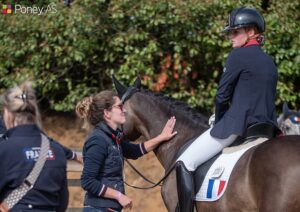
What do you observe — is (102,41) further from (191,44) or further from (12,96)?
(12,96)

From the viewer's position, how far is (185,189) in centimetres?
599

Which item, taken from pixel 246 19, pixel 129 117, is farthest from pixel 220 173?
pixel 129 117

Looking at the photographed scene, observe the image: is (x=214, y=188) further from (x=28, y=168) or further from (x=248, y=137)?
(x=28, y=168)

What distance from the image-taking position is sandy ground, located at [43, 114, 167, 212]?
35.2 ft

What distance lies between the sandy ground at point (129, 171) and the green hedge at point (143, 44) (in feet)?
3.19

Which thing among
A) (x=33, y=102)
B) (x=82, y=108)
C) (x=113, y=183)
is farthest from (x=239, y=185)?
→ (x=33, y=102)

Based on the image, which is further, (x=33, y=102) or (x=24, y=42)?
(x=24, y=42)

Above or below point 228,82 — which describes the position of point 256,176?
below

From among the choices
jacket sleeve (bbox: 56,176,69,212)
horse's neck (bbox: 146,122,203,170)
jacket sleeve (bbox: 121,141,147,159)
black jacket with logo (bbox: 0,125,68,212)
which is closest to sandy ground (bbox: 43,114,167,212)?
horse's neck (bbox: 146,122,203,170)

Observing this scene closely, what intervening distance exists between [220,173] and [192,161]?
36cm

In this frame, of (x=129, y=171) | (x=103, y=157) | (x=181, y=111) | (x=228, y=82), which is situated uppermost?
(x=228, y=82)

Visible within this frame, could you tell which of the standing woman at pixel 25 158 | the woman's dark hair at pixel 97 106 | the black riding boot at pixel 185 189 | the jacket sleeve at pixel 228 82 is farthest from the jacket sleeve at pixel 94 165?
the jacket sleeve at pixel 228 82

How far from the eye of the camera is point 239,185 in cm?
552

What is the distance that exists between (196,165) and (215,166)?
217mm
